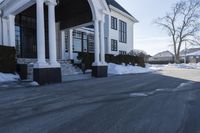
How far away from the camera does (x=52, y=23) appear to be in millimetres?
12695

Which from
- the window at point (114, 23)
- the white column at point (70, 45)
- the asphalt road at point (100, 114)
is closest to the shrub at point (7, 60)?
the asphalt road at point (100, 114)

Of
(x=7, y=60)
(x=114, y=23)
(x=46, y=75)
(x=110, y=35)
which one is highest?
(x=114, y=23)

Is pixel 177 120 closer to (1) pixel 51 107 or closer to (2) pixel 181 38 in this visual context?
(1) pixel 51 107

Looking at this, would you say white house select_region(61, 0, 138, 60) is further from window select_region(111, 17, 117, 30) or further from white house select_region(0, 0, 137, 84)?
white house select_region(0, 0, 137, 84)

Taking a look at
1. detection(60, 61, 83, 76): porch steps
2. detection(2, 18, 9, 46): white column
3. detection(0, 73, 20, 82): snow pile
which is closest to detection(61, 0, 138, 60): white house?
detection(60, 61, 83, 76): porch steps

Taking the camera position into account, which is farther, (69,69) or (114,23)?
(114,23)

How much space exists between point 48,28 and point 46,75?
278cm

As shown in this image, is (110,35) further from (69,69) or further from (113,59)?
(69,69)

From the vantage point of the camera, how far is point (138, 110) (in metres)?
5.89

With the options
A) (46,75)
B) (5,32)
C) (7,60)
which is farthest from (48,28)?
(5,32)

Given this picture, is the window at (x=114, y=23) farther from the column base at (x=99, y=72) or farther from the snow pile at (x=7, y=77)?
the snow pile at (x=7, y=77)

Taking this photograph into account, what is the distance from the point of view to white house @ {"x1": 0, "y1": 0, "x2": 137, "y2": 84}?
12.2m

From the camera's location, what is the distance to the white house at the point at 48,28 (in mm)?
12168

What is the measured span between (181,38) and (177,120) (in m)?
50.3
